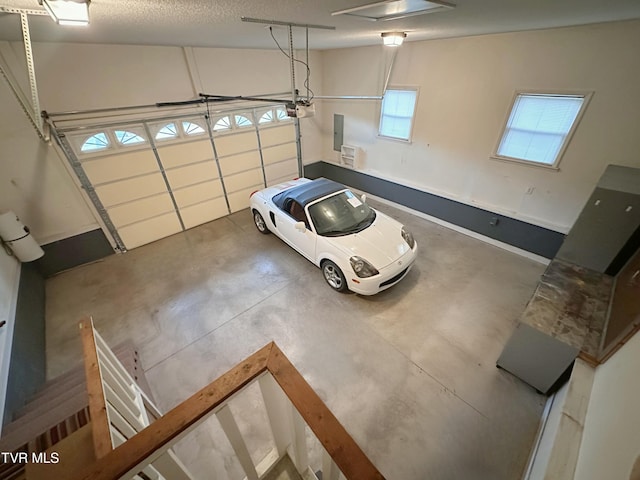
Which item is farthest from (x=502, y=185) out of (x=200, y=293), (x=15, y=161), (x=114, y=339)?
(x=15, y=161)

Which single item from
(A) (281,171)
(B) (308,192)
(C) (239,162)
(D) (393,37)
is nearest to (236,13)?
(D) (393,37)

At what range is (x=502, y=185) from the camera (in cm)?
454

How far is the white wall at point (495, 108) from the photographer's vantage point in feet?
10.7

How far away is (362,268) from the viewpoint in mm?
3521

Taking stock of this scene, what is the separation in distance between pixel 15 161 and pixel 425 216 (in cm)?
721

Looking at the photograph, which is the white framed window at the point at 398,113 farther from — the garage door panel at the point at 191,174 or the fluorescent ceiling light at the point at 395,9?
the garage door panel at the point at 191,174

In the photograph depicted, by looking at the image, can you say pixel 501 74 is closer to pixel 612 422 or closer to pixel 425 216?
pixel 425 216

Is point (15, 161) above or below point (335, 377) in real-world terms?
above

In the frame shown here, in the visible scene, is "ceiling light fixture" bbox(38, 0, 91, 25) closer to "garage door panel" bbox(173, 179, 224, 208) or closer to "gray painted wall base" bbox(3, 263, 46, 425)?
"gray painted wall base" bbox(3, 263, 46, 425)

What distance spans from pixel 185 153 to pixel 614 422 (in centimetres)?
633

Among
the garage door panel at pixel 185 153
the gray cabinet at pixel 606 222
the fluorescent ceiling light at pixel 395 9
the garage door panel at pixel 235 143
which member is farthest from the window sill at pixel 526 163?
the garage door panel at pixel 185 153

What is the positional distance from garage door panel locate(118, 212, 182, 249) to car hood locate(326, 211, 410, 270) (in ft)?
12.1

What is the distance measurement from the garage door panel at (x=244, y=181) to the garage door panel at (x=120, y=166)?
4.86 feet

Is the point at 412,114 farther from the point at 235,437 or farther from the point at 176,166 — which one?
the point at 235,437
